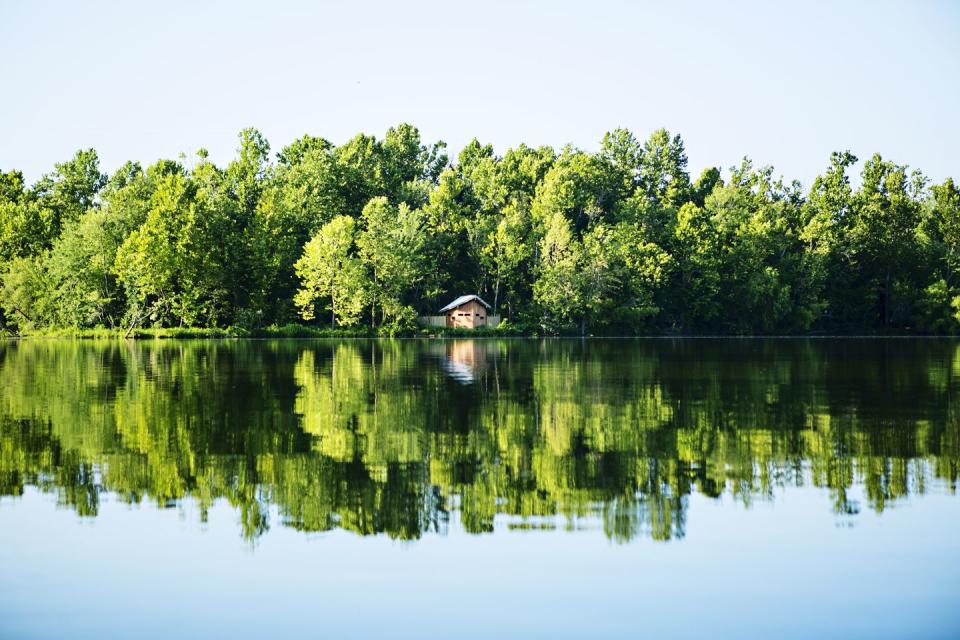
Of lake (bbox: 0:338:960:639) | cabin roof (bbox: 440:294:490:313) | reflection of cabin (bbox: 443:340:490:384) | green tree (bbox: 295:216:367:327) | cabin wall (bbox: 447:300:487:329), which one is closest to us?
lake (bbox: 0:338:960:639)

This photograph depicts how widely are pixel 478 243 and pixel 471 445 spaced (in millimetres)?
86994

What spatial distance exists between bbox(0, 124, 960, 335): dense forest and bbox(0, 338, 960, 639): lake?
67.9m

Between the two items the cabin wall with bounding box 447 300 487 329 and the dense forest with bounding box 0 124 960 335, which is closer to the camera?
the dense forest with bounding box 0 124 960 335

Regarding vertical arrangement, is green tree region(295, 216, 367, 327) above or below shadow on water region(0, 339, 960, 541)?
above

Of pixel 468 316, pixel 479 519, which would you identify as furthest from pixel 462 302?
pixel 479 519

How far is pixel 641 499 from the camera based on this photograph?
14.1 m

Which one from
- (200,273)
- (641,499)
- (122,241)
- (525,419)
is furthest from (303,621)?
(122,241)

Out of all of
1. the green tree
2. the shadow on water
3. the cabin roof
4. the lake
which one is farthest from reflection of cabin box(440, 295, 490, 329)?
the lake

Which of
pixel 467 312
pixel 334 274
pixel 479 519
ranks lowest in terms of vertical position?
pixel 479 519

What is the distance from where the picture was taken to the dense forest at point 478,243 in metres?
93.2

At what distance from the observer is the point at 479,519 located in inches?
511

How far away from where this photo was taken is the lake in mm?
9359

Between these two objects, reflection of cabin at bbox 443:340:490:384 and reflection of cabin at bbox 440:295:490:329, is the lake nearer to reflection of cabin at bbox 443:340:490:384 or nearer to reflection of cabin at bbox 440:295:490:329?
reflection of cabin at bbox 443:340:490:384

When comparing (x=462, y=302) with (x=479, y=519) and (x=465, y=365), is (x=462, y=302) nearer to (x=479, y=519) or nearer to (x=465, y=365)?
(x=465, y=365)
